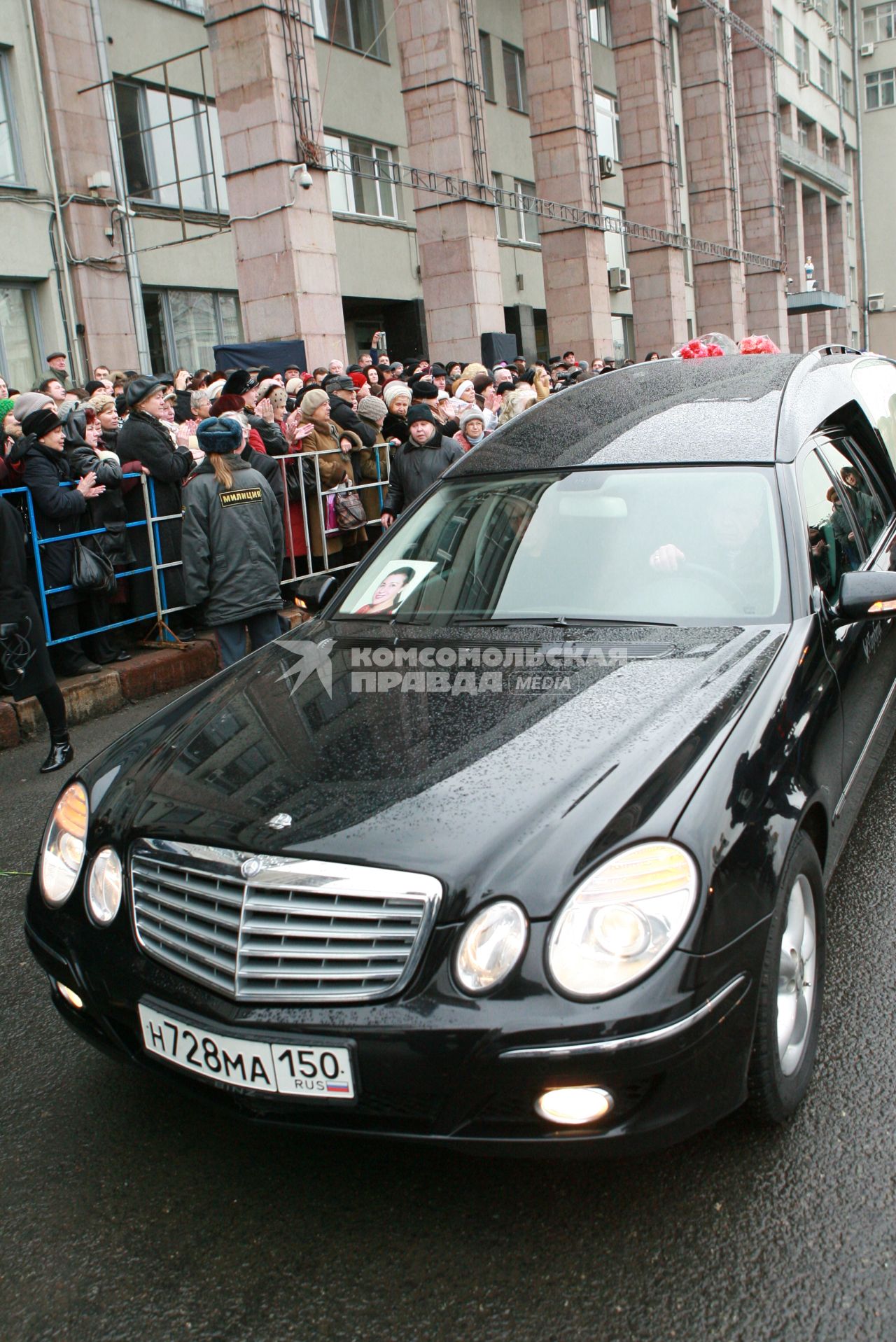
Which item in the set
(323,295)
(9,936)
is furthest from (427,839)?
(323,295)

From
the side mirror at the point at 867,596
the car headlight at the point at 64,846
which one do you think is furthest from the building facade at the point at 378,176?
the car headlight at the point at 64,846

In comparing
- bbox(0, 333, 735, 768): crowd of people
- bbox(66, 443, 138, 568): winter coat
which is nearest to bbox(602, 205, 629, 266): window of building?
bbox(0, 333, 735, 768): crowd of people

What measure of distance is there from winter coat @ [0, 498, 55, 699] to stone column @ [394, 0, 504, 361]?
16412mm

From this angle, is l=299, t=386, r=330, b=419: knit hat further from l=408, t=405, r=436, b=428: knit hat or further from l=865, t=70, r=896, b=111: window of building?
l=865, t=70, r=896, b=111: window of building

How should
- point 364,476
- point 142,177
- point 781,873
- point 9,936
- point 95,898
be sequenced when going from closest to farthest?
point 781,873
point 95,898
point 9,936
point 364,476
point 142,177

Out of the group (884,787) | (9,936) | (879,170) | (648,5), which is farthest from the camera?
(879,170)

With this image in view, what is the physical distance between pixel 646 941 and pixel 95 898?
134cm

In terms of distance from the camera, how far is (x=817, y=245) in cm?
5522

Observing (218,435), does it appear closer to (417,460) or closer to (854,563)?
(417,460)

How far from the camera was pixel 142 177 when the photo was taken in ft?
70.0

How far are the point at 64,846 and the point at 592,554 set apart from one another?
1841 millimetres

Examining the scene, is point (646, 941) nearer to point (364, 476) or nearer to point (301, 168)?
point (364, 476)

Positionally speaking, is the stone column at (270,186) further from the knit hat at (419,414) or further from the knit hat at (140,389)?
the knit hat at (140,389)

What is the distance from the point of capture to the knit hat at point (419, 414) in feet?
27.2
